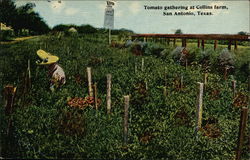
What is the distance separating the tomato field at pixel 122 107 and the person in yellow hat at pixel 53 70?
8.4 inches

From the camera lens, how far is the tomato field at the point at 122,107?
5.64m

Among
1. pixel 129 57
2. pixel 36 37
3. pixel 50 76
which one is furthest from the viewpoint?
pixel 129 57

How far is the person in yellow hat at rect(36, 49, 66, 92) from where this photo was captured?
7.31 meters

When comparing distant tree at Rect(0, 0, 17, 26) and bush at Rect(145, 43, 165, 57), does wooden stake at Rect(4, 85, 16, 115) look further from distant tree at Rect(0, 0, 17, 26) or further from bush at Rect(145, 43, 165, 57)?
bush at Rect(145, 43, 165, 57)

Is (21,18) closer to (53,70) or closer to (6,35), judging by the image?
(6,35)

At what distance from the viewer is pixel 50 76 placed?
24.3ft

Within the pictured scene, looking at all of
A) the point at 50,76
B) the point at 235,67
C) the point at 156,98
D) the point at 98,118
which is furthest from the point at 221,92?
the point at 50,76

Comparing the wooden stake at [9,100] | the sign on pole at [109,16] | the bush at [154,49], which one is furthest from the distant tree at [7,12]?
the bush at [154,49]

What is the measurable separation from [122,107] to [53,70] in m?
2.09

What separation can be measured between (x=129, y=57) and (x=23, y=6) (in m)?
4.15

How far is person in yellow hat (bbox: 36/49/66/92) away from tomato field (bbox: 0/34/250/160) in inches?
8.4

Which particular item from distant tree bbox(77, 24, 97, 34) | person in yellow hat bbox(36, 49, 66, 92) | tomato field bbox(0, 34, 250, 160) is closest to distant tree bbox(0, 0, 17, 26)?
tomato field bbox(0, 34, 250, 160)

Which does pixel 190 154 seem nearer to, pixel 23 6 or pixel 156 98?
pixel 156 98

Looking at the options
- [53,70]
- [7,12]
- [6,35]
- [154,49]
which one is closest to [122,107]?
[53,70]
